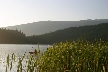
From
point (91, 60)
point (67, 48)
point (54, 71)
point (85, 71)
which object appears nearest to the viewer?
point (85, 71)

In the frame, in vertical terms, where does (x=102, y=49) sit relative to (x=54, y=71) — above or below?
above

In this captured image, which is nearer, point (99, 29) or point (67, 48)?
point (67, 48)

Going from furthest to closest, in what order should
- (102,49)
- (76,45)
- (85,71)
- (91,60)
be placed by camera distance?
(76,45) → (102,49) → (91,60) → (85,71)

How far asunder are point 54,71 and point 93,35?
17907 cm

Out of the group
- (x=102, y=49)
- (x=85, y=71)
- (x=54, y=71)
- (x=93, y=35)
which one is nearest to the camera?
(x=85, y=71)

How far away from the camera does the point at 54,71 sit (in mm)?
13922

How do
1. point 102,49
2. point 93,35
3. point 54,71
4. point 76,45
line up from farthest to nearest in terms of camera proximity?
point 93,35
point 76,45
point 102,49
point 54,71

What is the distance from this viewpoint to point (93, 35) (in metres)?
Answer: 190

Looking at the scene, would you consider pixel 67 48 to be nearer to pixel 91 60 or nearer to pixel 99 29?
pixel 91 60

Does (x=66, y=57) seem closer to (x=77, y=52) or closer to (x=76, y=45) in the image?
(x=77, y=52)

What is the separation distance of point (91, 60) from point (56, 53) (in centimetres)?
373

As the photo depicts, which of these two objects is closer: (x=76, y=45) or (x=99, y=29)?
(x=76, y=45)

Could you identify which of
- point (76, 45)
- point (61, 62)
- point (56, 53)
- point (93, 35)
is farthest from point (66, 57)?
point (93, 35)

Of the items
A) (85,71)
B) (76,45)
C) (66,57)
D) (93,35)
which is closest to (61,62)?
(66,57)
